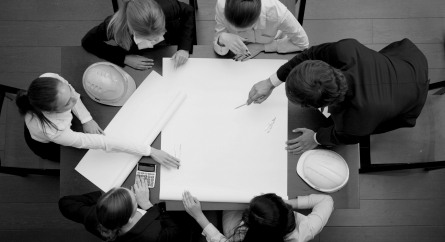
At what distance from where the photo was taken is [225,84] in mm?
1343

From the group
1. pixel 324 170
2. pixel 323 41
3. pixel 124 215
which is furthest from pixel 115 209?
pixel 323 41

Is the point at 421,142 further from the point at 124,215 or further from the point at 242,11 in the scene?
the point at 124,215

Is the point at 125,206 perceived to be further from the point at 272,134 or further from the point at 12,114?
the point at 12,114

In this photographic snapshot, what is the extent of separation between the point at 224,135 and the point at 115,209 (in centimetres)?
50

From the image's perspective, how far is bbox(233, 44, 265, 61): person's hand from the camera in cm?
135

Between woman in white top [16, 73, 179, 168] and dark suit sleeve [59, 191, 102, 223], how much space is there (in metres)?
0.21

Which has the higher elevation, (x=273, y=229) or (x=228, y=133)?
(x=228, y=133)

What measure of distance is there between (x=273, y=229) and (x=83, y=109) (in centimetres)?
87

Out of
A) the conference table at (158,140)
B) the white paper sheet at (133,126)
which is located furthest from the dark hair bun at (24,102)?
the white paper sheet at (133,126)

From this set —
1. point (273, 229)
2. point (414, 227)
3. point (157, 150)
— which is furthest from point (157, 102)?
point (414, 227)

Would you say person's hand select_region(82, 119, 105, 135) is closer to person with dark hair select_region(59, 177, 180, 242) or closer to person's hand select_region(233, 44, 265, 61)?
person with dark hair select_region(59, 177, 180, 242)

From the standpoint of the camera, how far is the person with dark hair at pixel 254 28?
124 centimetres

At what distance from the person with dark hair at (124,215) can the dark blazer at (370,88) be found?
0.73m

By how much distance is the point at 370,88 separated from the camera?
107 centimetres
